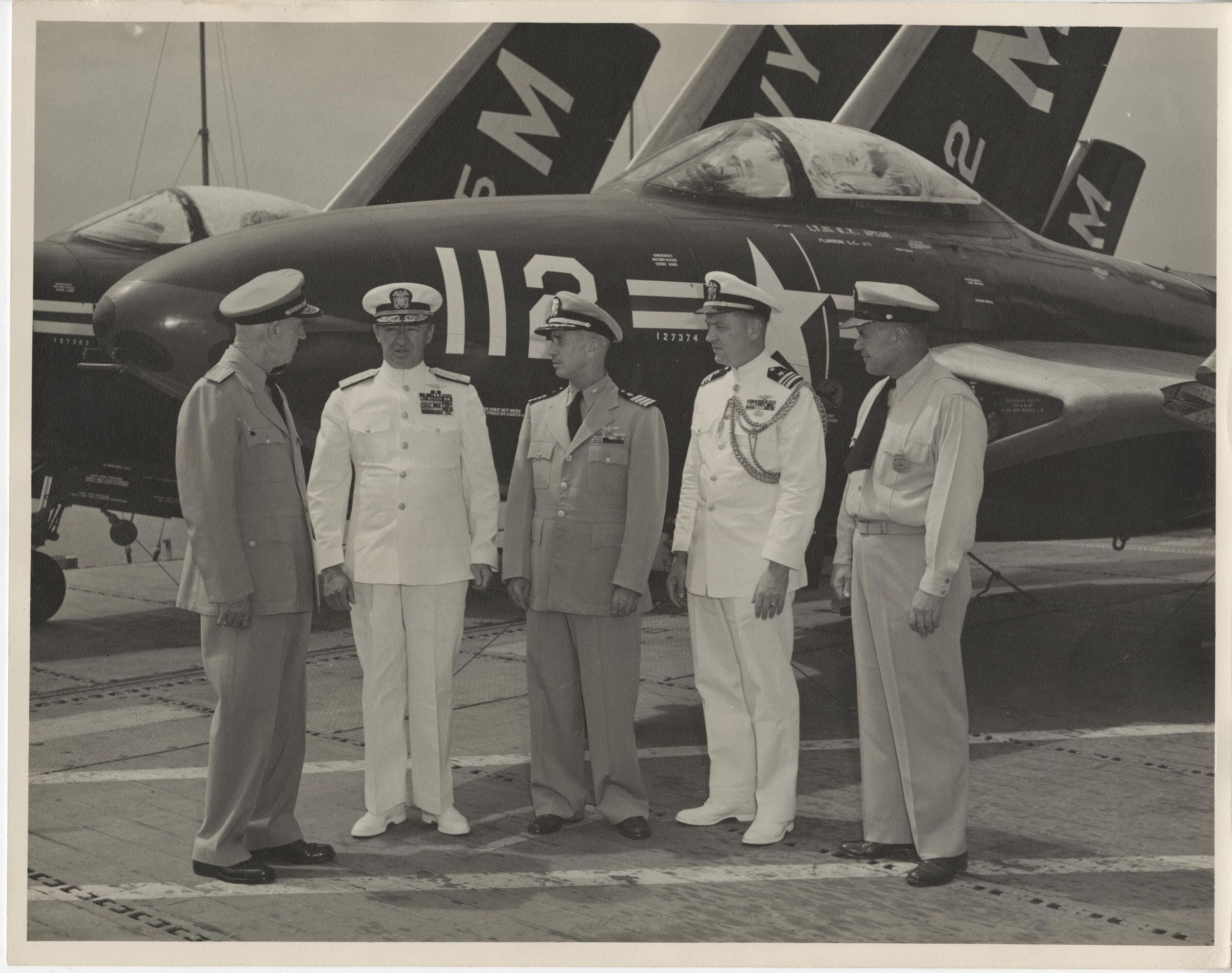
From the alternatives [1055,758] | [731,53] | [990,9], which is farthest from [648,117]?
[1055,758]

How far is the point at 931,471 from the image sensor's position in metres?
4.14

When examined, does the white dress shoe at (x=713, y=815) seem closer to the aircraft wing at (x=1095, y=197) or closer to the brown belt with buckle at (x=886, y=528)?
the brown belt with buckle at (x=886, y=528)

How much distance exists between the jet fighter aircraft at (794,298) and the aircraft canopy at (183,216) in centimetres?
140

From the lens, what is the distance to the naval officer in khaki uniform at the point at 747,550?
4.38 m

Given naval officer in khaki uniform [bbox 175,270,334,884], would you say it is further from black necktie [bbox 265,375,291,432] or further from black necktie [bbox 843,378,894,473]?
black necktie [bbox 843,378,894,473]

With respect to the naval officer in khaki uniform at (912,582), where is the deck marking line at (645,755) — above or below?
below

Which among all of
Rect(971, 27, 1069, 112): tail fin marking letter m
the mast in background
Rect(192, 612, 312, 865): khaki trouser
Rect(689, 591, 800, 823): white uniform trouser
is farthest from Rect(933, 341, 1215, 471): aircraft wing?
Rect(192, 612, 312, 865): khaki trouser

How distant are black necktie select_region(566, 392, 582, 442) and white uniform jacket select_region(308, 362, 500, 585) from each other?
29cm

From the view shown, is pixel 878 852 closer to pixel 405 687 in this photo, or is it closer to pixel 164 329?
pixel 405 687

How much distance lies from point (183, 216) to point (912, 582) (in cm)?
516

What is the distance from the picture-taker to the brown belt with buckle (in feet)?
13.7

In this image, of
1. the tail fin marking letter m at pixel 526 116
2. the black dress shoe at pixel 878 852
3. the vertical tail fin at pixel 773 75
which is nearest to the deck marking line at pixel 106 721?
the black dress shoe at pixel 878 852

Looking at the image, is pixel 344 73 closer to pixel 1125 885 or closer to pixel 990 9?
pixel 990 9

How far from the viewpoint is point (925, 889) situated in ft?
13.3
